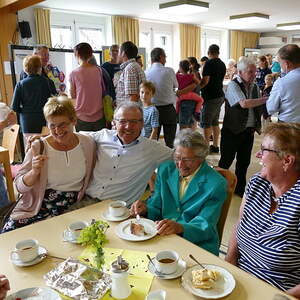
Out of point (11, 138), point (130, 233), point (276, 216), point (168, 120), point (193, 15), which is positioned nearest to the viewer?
point (276, 216)

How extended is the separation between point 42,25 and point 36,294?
6.59 meters

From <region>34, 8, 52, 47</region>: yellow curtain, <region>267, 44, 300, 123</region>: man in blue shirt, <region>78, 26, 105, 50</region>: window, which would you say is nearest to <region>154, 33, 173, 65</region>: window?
<region>78, 26, 105, 50</region>: window

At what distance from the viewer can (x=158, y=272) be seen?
3.56ft

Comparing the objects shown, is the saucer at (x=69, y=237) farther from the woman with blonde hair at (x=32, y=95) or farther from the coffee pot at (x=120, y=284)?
the woman with blonde hair at (x=32, y=95)

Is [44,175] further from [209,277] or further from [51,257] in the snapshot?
[209,277]

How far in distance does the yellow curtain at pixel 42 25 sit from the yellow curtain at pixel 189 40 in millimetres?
3928

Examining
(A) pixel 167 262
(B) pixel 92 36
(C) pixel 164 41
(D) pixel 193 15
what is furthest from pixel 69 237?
(C) pixel 164 41

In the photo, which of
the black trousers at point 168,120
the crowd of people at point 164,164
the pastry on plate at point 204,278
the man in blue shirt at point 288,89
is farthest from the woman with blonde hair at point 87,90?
the pastry on plate at point 204,278

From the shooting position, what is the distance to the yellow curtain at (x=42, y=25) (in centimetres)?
657

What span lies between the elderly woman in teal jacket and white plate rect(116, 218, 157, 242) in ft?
0.15

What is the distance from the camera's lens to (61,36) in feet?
24.4

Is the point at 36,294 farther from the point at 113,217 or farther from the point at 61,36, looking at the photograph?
the point at 61,36

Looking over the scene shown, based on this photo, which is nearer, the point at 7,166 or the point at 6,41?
the point at 7,166

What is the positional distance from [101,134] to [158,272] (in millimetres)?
1122
